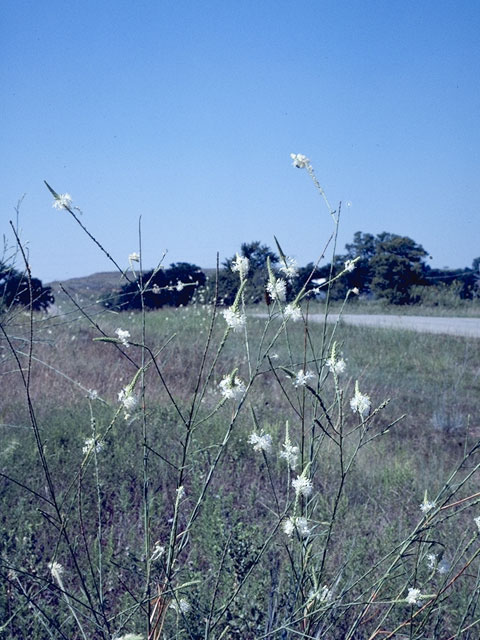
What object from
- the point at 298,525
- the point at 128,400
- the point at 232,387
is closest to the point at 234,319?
the point at 232,387

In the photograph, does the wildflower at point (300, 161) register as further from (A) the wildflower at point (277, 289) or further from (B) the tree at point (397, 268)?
(B) the tree at point (397, 268)

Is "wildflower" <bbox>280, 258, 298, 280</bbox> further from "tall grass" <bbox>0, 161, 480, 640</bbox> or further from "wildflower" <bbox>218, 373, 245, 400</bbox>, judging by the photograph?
"wildflower" <bbox>218, 373, 245, 400</bbox>

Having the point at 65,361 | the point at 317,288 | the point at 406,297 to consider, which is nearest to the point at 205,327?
the point at 65,361

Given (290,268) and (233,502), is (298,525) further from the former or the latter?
(233,502)

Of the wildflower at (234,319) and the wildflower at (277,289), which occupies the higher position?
the wildflower at (277,289)

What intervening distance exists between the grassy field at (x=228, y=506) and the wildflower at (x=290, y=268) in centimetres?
13

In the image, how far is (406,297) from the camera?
78.8ft

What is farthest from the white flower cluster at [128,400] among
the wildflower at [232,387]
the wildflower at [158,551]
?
the wildflower at [158,551]

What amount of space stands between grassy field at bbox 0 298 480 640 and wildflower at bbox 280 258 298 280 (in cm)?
13

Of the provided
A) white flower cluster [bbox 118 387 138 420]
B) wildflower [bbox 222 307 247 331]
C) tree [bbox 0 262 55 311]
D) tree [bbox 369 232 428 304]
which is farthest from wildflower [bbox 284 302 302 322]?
tree [bbox 369 232 428 304]

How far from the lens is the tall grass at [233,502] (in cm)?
148

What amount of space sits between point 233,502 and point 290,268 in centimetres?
225

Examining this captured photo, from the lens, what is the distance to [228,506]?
3227 mm

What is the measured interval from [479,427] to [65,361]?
15.8 ft
